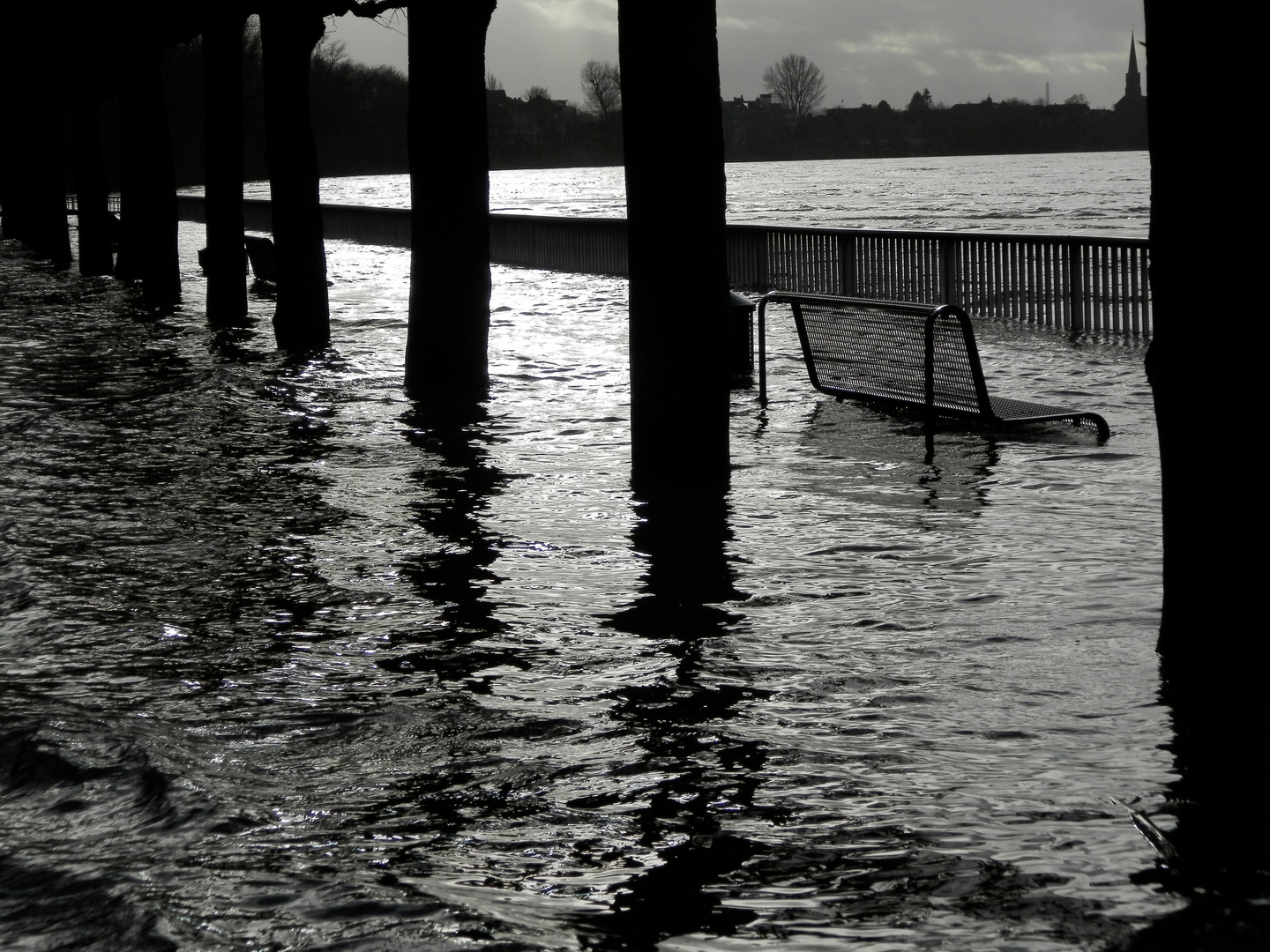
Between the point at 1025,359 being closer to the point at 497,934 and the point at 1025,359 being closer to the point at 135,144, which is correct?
the point at 497,934

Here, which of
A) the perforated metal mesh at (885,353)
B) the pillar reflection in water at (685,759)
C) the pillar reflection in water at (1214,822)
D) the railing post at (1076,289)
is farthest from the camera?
the railing post at (1076,289)

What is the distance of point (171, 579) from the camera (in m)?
7.02

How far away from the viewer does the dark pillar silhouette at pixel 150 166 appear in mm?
23516

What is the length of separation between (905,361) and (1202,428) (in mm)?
6046

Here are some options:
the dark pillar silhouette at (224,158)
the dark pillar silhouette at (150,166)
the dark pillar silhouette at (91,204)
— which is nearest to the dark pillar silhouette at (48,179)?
the dark pillar silhouette at (91,204)

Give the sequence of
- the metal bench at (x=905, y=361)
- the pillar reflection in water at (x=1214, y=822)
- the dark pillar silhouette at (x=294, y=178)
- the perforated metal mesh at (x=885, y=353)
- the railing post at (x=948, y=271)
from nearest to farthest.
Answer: the pillar reflection in water at (x=1214, y=822) → the metal bench at (x=905, y=361) → the perforated metal mesh at (x=885, y=353) → the dark pillar silhouette at (x=294, y=178) → the railing post at (x=948, y=271)

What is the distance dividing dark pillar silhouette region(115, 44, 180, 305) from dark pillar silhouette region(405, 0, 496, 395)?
36.8ft

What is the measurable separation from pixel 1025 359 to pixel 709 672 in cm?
1051

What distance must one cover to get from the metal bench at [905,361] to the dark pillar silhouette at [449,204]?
2365 millimetres

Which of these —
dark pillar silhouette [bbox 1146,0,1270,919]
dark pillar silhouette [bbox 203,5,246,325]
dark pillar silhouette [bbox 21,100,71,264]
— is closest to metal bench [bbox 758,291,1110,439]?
dark pillar silhouette [bbox 1146,0,1270,919]

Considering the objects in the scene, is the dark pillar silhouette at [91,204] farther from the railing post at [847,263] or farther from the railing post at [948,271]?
the railing post at [948,271]

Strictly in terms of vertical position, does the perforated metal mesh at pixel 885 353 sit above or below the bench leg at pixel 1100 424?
above

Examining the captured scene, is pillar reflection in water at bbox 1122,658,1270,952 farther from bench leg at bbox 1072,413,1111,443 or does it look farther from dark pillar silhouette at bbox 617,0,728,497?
bench leg at bbox 1072,413,1111,443

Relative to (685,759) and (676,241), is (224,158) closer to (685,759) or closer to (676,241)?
(676,241)
